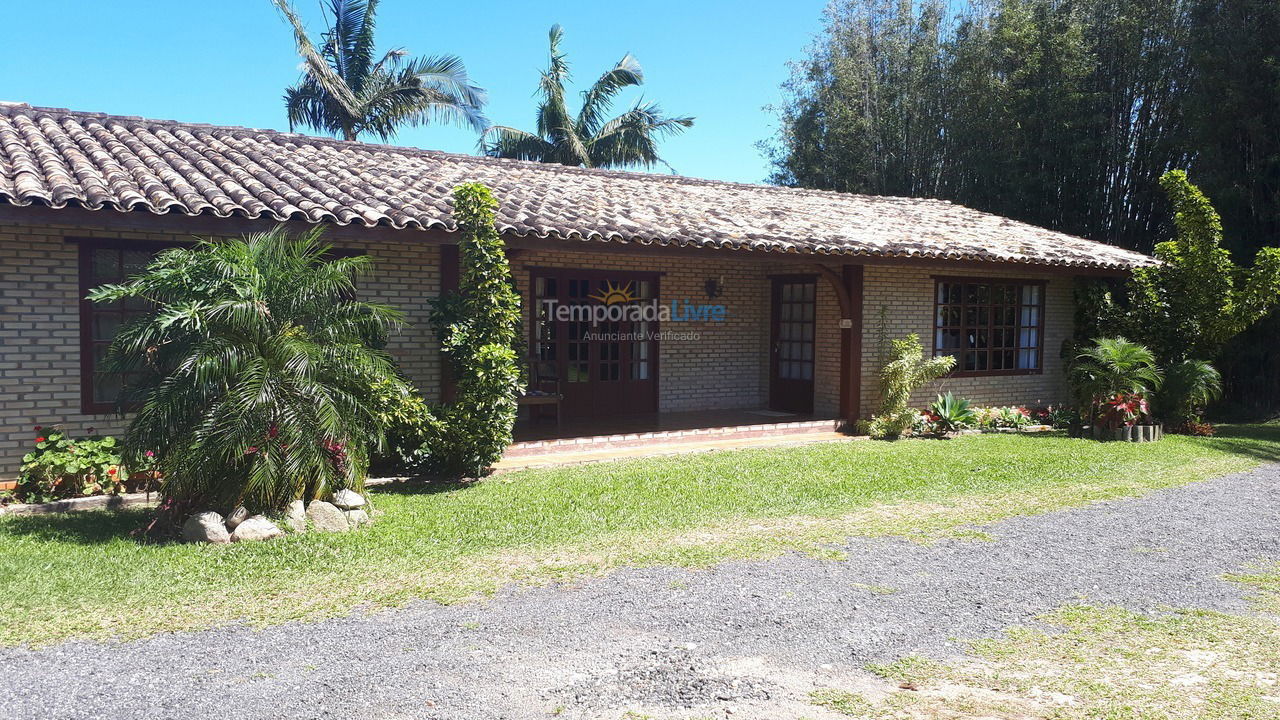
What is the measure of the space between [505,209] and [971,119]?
14731 millimetres

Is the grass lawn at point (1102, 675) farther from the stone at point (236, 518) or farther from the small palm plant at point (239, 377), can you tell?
the stone at point (236, 518)

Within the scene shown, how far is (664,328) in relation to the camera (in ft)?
43.5

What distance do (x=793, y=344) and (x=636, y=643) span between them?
9.62 meters

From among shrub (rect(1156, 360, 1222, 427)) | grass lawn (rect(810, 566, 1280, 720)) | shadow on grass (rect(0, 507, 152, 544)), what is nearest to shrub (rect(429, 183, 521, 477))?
shadow on grass (rect(0, 507, 152, 544))

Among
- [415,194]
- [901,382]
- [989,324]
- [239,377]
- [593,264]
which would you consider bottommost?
[901,382]

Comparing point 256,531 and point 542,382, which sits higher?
point 542,382

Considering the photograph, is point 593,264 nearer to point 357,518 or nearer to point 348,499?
point 348,499

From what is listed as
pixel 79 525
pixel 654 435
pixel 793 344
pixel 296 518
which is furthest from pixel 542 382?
pixel 79 525

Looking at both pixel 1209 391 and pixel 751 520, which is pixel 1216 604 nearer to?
pixel 751 520

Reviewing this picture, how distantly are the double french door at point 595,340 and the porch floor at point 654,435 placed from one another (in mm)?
342

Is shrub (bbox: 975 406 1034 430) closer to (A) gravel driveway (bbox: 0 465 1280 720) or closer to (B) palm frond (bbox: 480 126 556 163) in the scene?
(A) gravel driveway (bbox: 0 465 1280 720)

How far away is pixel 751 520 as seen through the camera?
23.3 ft

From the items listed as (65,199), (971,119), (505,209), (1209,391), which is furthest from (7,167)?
(971,119)

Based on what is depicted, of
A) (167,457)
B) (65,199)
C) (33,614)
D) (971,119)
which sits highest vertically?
(971,119)
